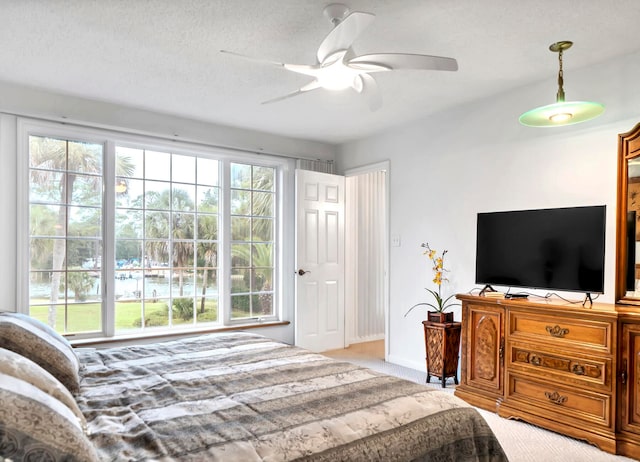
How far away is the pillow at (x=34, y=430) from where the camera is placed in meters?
1.01

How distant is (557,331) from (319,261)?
9.35 ft

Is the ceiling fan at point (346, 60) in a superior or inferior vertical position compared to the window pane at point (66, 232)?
superior

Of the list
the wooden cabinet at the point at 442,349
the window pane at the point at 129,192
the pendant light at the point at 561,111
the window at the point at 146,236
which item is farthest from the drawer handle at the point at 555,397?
the window pane at the point at 129,192

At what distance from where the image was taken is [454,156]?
416 cm

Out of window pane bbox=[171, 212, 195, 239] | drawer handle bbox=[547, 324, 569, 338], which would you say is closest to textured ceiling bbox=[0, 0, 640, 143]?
window pane bbox=[171, 212, 195, 239]

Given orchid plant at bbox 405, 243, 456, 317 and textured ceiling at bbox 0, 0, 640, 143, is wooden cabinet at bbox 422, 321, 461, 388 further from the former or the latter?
textured ceiling at bbox 0, 0, 640, 143

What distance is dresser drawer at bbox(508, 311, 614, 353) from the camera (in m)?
2.66

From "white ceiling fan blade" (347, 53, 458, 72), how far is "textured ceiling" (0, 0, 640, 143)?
295 millimetres

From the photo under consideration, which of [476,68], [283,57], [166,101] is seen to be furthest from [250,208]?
[476,68]

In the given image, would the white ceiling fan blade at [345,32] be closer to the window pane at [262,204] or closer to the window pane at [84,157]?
the window pane at [84,157]

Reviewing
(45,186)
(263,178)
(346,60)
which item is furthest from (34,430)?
(263,178)

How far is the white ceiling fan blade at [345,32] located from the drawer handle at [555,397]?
2577mm

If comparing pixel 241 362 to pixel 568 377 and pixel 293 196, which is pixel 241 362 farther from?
pixel 293 196

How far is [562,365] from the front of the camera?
2836 mm
